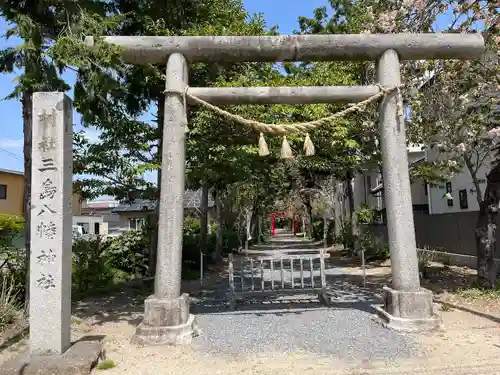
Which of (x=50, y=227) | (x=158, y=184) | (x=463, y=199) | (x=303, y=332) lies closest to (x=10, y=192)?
(x=158, y=184)

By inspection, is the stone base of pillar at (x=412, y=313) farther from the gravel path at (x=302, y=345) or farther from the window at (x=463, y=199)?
the window at (x=463, y=199)

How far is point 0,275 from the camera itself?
813 centimetres

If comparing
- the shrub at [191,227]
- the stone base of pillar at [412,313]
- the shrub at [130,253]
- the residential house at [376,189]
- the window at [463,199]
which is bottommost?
the stone base of pillar at [412,313]

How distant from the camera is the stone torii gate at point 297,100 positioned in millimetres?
6230

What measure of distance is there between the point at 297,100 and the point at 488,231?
5.60 meters

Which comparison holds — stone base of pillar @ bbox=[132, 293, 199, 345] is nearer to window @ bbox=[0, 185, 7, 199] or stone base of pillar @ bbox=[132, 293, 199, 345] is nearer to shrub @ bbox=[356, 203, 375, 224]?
shrub @ bbox=[356, 203, 375, 224]

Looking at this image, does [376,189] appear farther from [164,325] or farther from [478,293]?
[164,325]

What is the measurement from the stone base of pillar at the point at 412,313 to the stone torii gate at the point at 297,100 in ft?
0.05

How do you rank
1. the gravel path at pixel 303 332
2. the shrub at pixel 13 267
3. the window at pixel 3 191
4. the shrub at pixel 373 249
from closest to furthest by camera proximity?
the gravel path at pixel 303 332 → the shrub at pixel 13 267 → the shrub at pixel 373 249 → the window at pixel 3 191

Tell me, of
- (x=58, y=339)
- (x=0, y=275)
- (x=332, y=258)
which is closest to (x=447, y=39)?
(x=58, y=339)

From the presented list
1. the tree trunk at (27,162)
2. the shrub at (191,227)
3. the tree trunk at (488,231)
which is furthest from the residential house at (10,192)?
the tree trunk at (488,231)

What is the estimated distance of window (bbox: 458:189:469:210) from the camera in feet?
56.4

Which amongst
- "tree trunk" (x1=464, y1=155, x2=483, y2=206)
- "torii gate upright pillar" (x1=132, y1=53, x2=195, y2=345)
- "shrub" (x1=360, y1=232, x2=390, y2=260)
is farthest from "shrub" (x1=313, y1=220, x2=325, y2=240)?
"torii gate upright pillar" (x1=132, y1=53, x2=195, y2=345)

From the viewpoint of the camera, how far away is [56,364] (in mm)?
4754
